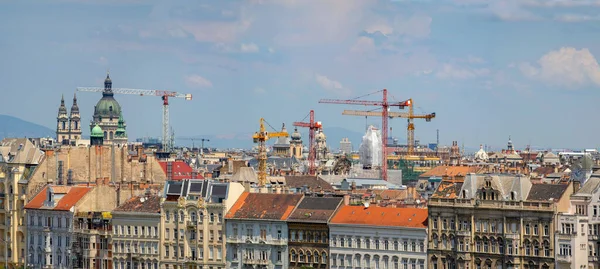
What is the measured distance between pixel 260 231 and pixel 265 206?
2.88 m

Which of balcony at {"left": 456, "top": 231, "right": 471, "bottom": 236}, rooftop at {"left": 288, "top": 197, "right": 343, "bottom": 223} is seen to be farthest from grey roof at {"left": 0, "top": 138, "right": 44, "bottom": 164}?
balcony at {"left": 456, "top": 231, "right": 471, "bottom": 236}

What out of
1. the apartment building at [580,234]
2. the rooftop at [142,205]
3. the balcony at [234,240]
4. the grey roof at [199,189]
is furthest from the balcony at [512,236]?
the rooftop at [142,205]

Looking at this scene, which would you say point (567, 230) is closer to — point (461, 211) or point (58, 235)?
point (461, 211)

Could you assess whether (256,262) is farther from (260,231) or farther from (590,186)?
(590,186)

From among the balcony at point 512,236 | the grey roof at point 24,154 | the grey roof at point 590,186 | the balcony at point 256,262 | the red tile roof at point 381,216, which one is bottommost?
the balcony at point 256,262

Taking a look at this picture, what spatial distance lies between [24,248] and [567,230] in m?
67.1

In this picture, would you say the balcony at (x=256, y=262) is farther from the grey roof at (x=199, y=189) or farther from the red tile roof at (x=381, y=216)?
the red tile roof at (x=381, y=216)

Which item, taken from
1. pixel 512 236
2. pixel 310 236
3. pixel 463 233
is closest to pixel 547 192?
pixel 512 236

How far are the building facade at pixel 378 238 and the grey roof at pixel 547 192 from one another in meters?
10.5

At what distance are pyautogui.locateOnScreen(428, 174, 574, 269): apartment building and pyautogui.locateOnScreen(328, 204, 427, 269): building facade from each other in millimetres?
1643

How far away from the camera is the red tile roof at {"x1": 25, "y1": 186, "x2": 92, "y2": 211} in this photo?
161 meters

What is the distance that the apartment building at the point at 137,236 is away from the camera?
154 m

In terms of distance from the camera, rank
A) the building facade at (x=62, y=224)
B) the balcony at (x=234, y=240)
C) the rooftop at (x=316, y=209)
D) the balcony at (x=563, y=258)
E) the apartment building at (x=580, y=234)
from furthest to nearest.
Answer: the building facade at (x=62, y=224)
the balcony at (x=234, y=240)
the rooftop at (x=316, y=209)
the apartment building at (x=580, y=234)
the balcony at (x=563, y=258)

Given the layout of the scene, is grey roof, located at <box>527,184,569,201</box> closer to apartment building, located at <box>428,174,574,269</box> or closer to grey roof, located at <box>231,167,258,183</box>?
apartment building, located at <box>428,174,574,269</box>
